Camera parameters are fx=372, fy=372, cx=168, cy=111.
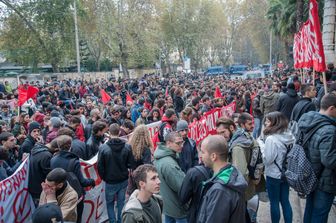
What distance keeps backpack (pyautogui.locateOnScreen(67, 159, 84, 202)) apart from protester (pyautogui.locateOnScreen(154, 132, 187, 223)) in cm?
103

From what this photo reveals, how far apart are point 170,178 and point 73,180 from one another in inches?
48.0

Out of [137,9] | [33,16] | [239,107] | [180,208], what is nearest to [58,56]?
[33,16]

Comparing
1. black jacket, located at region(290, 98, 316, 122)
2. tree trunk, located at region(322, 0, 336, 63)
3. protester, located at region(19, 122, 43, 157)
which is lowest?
protester, located at region(19, 122, 43, 157)

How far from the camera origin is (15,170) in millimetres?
5102

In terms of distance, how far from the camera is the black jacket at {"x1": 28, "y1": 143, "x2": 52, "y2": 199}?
187 inches

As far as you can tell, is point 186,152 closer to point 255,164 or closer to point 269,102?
point 255,164

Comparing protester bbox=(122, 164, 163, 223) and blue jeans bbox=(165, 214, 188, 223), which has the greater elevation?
protester bbox=(122, 164, 163, 223)

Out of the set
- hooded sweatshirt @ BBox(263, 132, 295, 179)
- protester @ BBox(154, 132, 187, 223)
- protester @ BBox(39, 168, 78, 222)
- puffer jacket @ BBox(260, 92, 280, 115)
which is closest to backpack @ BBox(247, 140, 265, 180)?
hooded sweatshirt @ BBox(263, 132, 295, 179)

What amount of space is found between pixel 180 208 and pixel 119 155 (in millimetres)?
1327

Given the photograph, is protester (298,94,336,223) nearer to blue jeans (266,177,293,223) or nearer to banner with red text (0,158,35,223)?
blue jeans (266,177,293,223)

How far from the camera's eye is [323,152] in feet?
13.0

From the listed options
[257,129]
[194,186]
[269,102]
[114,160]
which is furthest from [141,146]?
Result: [257,129]

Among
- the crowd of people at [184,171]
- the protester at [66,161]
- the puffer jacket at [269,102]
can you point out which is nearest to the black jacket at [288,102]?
the puffer jacket at [269,102]

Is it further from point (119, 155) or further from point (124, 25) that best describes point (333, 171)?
point (124, 25)
